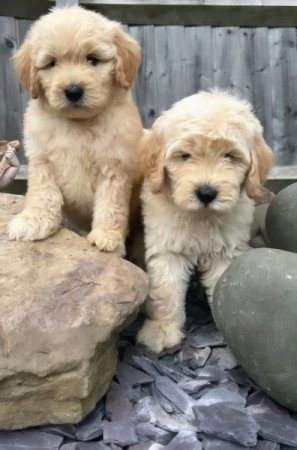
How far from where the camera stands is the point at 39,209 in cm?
370

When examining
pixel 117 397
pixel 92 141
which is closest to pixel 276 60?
pixel 92 141

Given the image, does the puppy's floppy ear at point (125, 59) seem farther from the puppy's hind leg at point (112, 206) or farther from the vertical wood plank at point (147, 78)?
the vertical wood plank at point (147, 78)

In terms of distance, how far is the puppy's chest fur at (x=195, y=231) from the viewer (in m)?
3.72

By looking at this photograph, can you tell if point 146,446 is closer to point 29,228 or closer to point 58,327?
point 58,327

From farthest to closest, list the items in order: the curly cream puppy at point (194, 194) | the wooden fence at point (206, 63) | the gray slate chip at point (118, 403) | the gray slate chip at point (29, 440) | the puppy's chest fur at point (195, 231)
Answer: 1. the wooden fence at point (206, 63)
2. the puppy's chest fur at point (195, 231)
3. the curly cream puppy at point (194, 194)
4. the gray slate chip at point (118, 403)
5. the gray slate chip at point (29, 440)

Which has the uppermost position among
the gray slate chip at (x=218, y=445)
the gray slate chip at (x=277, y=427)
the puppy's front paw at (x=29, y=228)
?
the puppy's front paw at (x=29, y=228)

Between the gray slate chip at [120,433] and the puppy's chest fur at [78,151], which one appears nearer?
the gray slate chip at [120,433]

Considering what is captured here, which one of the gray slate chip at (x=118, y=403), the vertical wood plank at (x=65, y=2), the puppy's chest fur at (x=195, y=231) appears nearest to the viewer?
the gray slate chip at (x=118, y=403)

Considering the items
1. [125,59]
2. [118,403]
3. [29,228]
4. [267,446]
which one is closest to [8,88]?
[125,59]

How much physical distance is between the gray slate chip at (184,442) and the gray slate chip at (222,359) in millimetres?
717

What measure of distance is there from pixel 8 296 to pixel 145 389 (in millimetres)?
1046

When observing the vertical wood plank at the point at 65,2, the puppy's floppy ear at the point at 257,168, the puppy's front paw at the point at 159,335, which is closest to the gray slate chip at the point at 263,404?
the puppy's front paw at the point at 159,335

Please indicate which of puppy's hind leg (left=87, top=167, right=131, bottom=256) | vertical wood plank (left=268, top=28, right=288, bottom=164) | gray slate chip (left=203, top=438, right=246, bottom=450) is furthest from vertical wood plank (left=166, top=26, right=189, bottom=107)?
gray slate chip (left=203, top=438, right=246, bottom=450)

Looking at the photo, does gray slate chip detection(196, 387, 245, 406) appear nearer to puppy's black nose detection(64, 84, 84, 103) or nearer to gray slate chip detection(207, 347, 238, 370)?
gray slate chip detection(207, 347, 238, 370)
